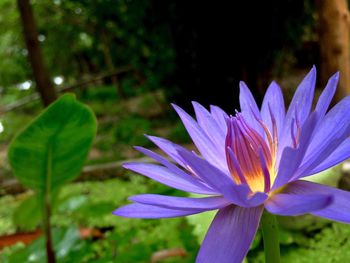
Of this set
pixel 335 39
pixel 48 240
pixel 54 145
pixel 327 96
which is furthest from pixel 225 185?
pixel 335 39

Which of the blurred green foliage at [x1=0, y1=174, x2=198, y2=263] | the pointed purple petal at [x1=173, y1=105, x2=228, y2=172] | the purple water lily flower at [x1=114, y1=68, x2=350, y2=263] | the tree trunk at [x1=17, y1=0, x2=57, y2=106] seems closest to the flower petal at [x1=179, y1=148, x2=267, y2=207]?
the purple water lily flower at [x1=114, y1=68, x2=350, y2=263]

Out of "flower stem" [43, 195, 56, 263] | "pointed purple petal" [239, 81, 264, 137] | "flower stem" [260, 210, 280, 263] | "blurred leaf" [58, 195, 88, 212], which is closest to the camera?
"flower stem" [260, 210, 280, 263]

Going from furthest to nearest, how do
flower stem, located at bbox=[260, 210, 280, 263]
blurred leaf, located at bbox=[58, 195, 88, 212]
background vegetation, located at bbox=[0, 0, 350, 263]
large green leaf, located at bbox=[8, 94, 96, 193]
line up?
blurred leaf, located at bbox=[58, 195, 88, 212], background vegetation, located at bbox=[0, 0, 350, 263], large green leaf, located at bbox=[8, 94, 96, 193], flower stem, located at bbox=[260, 210, 280, 263]

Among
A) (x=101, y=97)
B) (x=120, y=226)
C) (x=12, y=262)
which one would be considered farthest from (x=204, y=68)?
(x=101, y=97)

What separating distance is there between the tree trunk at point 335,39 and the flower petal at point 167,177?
5.64 ft

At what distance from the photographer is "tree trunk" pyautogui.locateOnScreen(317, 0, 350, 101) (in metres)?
1.99

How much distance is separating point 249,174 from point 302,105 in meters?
0.11

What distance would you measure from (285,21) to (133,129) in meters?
1.92

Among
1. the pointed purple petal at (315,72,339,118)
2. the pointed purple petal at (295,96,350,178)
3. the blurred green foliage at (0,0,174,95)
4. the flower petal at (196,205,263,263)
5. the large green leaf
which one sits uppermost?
the pointed purple petal at (315,72,339,118)

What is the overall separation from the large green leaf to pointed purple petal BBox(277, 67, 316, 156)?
408mm

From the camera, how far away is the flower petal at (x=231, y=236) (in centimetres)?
37

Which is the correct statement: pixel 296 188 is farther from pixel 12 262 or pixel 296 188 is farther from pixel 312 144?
pixel 12 262

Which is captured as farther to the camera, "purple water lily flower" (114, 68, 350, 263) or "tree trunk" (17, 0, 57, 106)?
"tree trunk" (17, 0, 57, 106)

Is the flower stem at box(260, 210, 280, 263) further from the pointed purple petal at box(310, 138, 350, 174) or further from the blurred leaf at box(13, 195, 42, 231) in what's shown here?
the blurred leaf at box(13, 195, 42, 231)
